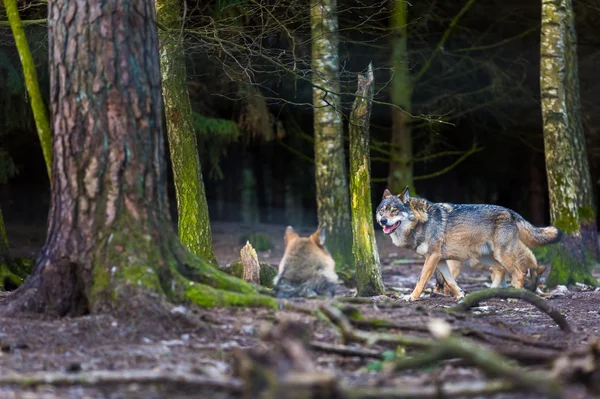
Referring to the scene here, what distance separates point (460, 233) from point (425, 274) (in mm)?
999

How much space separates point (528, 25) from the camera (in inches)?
869

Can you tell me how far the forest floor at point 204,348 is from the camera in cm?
486

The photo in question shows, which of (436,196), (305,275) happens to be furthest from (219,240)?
(305,275)

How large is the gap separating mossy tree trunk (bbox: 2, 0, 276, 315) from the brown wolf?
71 centimetres

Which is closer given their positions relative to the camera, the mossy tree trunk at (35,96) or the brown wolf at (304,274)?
the brown wolf at (304,274)

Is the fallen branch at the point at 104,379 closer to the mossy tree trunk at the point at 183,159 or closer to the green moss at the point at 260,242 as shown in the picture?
the mossy tree trunk at the point at 183,159

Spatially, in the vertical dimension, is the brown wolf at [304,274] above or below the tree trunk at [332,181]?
below

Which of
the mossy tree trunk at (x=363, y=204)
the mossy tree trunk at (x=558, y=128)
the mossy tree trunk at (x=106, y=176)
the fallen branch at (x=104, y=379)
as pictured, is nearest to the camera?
the fallen branch at (x=104, y=379)

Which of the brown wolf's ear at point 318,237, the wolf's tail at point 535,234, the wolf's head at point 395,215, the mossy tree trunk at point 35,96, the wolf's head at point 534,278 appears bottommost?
the wolf's head at point 534,278

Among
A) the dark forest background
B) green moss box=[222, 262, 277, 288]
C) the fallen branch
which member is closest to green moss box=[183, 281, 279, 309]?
the fallen branch

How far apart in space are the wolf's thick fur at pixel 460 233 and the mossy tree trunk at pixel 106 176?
220 inches

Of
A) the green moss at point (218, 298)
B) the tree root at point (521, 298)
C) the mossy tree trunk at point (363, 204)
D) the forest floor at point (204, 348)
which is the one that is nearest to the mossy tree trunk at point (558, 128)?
the mossy tree trunk at point (363, 204)

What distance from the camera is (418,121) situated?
845 inches

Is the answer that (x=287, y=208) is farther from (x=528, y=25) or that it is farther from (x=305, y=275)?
(x=305, y=275)
